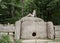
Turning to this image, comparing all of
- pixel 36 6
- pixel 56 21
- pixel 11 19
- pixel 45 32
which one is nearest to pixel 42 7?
pixel 36 6

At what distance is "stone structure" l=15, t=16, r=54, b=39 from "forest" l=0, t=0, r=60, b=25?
14.3ft

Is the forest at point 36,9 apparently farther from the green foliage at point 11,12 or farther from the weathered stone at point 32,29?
the weathered stone at point 32,29

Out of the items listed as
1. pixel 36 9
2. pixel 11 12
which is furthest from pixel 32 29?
pixel 11 12

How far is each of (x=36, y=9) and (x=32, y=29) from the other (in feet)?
22.5

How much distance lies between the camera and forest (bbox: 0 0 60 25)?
53.3ft


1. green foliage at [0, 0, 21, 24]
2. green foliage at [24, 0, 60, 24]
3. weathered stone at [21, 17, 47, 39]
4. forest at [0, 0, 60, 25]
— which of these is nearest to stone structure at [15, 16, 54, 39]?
weathered stone at [21, 17, 47, 39]

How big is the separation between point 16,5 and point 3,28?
891 cm

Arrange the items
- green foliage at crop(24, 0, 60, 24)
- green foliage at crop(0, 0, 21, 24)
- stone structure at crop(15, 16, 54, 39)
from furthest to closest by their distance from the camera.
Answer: green foliage at crop(0, 0, 21, 24), green foliage at crop(24, 0, 60, 24), stone structure at crop(15, 16, 54, 39)

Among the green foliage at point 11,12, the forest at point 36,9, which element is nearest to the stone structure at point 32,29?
the forest at point 36,9

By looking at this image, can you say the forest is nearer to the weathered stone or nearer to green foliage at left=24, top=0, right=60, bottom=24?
green foliage at left=24, top=0, right=60, bottom=24

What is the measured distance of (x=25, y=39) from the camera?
35.0 ft

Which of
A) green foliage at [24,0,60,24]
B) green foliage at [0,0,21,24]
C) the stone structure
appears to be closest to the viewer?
the stone structure

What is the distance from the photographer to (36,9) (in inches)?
691

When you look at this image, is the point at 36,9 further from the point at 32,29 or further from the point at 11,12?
the point at 32,29
